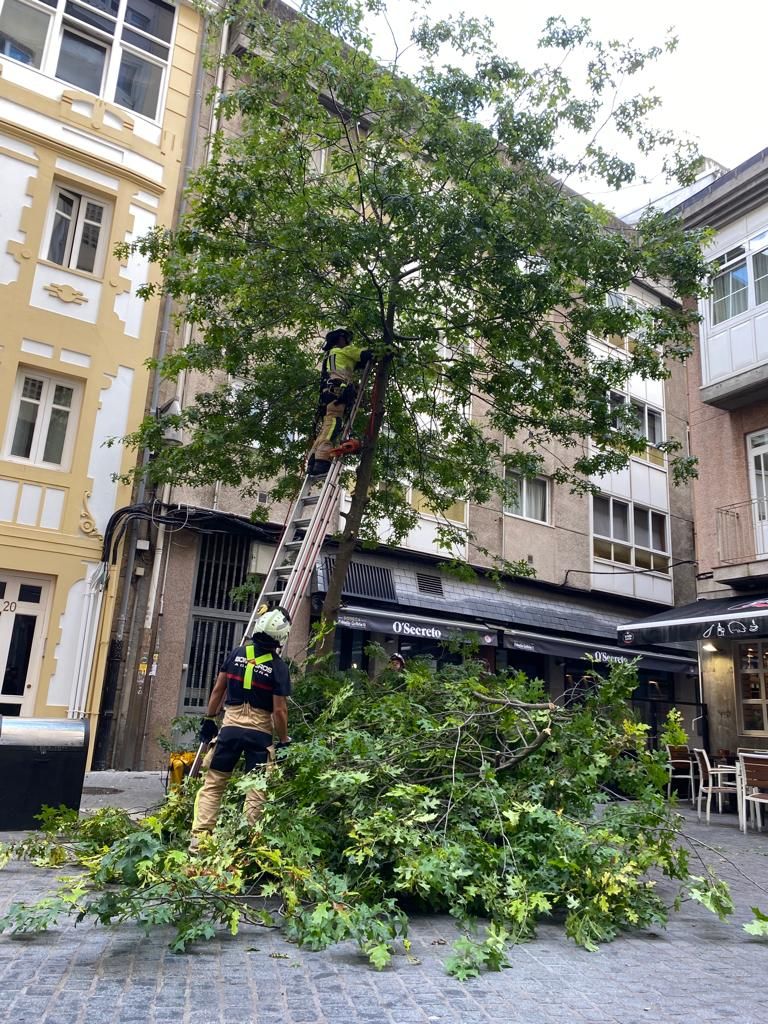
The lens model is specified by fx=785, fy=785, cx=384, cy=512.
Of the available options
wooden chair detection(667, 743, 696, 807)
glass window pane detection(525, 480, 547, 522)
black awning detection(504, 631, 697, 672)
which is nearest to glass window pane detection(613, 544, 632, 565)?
black awning detection(504, 631, 697, 672)

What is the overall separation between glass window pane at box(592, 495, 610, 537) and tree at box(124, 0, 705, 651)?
11.2 meters

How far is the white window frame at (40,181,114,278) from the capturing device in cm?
1345

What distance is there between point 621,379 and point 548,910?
268 inches

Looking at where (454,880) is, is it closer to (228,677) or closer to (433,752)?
(433,752)

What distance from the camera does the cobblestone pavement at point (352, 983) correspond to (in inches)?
128

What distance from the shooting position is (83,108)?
1403cm

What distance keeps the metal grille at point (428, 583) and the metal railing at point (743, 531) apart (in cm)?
577

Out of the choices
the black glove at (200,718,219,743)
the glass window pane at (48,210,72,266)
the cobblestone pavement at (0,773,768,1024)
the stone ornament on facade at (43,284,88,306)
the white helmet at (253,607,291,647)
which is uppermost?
the glass window pane at (48,210,72,266)

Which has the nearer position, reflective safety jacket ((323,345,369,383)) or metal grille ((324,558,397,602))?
reflective safety jacket ((323,345,369,383))

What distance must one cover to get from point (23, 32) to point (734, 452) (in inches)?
592

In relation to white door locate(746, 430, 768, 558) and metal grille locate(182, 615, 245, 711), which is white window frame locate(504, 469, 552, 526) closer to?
white door locate(746, 430, 768, 558)

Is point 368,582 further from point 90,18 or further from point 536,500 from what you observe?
point 90,18

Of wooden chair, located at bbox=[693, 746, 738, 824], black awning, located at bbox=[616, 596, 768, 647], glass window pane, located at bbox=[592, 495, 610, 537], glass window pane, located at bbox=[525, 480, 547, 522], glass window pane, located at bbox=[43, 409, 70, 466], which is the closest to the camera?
wooden chair, located at bbox=[693, 746, 738, 824]

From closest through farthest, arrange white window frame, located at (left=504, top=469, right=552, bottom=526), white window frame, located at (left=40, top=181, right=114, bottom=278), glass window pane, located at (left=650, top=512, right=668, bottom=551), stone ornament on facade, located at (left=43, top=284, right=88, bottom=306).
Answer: stone ornament on facade, located at (left=43, top=284, right=88, bottom=306) < white window frame, located at (left=40, top=181, right=114, bottom=278) < white window frame, located at (left=504, top=469, right=552, bottom=526) < glass window pane, located at (left=650, top=512, right=668, bottom=551)
